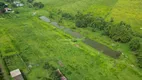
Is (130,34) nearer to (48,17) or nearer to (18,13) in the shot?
(48,17)

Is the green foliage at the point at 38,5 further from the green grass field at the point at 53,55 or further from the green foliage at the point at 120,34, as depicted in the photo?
the green foliage at the point at 120,34

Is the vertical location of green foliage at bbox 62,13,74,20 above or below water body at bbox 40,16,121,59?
above

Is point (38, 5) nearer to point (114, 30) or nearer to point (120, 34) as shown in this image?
point (114, 30)

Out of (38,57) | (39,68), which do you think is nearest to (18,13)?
(38,57)

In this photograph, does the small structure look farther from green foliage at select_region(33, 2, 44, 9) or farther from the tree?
green foliage at select_region(33, 2, 44, 9)

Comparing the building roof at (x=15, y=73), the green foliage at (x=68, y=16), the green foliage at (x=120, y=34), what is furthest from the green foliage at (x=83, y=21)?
the building roof at (x=15, y=73)

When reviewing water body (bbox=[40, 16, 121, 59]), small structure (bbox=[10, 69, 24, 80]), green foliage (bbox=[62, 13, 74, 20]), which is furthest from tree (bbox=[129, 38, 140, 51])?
small structure (bbox=[10, 69, 24, 80])

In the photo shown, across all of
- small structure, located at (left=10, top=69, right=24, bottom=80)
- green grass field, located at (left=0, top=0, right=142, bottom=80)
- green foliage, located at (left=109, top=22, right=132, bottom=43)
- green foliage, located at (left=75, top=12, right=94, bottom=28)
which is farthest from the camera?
green foliage, located at (left=75, top=12, right=94, bottom=28)

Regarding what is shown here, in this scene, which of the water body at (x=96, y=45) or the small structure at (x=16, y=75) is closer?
the small structure at (x=16, y=75)
